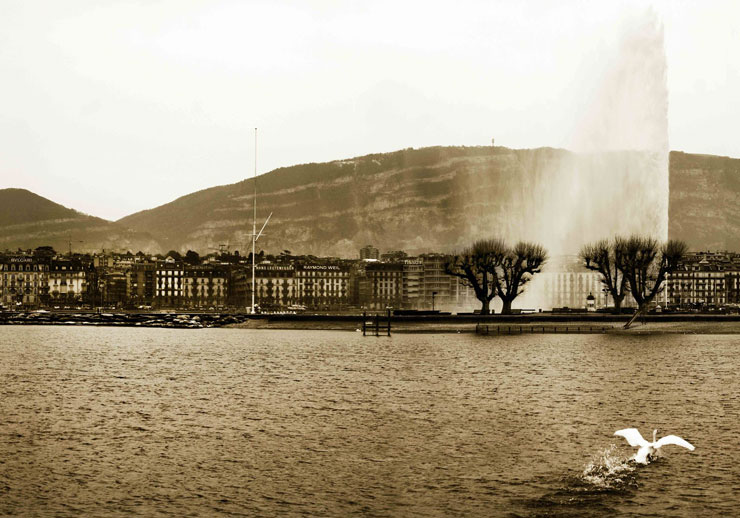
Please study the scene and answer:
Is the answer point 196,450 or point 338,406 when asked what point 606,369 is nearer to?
point 338,406

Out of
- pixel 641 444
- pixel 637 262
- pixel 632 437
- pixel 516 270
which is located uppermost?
pixel 637 262

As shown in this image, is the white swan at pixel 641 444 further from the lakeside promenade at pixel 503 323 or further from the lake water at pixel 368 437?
the lakeside promenade at pixel 503 323

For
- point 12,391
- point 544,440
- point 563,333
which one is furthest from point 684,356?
point 12,391

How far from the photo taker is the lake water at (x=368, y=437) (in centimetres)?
2431

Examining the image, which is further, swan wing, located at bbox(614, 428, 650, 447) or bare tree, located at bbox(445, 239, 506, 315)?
bare tree, located at bbox(445, 239, 506, 315)

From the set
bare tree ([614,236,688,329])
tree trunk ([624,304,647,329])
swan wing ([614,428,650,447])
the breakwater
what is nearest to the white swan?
swan wing ([614,428,650,447])

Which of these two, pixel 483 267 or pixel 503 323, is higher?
pixel 483 267

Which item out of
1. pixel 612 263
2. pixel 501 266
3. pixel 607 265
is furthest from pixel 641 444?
pixel 612 263

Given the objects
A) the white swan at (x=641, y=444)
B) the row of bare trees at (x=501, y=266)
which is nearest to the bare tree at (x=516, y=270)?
A: the row of bare trees at (x=501, y=266)

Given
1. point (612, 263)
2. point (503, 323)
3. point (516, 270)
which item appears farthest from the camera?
point (612, 263)

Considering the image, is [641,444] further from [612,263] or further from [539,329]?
[612,263]

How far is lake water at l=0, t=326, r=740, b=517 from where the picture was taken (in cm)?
2431

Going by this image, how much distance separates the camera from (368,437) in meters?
33.0

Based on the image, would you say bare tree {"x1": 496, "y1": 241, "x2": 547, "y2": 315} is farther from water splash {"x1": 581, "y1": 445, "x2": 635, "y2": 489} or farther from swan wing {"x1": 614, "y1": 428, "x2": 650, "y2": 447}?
swan wing {"x1": 614, "y1": 428, "x2": 650, "y2": 447}
